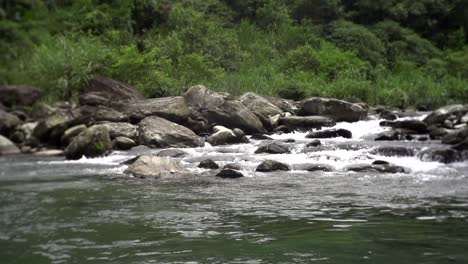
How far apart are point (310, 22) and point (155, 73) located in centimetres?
1322

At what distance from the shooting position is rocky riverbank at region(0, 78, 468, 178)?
50.4ft

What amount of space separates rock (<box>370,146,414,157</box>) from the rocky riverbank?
2cm

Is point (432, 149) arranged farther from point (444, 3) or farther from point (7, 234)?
point (444, 3)

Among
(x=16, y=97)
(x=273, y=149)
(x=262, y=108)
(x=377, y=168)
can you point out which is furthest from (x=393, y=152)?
(x=16, y=97)

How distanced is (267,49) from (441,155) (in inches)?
689

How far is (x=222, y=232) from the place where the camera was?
677cm

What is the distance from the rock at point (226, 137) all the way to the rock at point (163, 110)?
141cm

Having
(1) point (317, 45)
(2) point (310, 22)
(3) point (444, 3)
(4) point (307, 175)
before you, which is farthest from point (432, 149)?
(3) point (444, 3)

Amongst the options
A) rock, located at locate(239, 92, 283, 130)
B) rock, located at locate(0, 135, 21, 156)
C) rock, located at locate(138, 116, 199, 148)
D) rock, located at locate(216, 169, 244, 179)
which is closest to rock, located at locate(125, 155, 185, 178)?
rock, located at locate(216, 169, 244, 179)

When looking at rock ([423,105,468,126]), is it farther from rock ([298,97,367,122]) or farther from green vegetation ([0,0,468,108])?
green vegetation ([0,0,468,108])

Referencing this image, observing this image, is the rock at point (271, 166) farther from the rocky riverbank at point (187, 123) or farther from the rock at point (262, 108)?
the rock at point (262, 108)

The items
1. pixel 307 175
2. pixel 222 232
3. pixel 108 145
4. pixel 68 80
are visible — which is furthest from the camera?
pixel 68 80

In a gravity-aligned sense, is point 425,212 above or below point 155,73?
below

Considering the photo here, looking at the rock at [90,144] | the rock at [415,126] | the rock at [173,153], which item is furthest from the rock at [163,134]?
the rock at [415,126]
